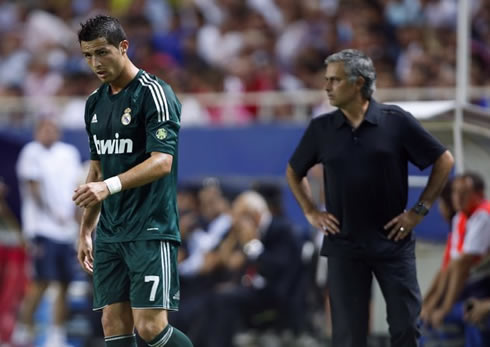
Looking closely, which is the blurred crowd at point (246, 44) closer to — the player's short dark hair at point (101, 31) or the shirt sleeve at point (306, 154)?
the shirt sleeve at point (306, 154)

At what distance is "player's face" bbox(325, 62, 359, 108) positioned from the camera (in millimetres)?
7875

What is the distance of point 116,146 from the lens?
23.7 feet

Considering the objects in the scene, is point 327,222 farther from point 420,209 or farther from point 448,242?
point 448,242

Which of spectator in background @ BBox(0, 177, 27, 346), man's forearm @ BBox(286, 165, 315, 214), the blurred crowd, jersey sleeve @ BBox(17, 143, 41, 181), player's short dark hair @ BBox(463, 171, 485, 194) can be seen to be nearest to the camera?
man's forearm @ BBox(286, 165, 315, 214)

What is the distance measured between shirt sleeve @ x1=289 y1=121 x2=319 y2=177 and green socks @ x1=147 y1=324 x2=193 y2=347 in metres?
1.61

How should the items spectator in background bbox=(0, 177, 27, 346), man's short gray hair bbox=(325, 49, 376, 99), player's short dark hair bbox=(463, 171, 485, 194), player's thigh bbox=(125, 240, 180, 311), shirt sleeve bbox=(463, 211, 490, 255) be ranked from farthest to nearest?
spectator in background bbox=(0, 177, 27, 346) → shirt sleeve bbox=(463, 211, 490, 255) → player's short dark hair bbox=(463, 171, 485, 194) → man's short gray hair bbox=(325, 49, 376, 99) → player's thigh bbox=(125, 240, 180, 311)

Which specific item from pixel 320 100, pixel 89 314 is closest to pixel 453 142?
pixel 320 100

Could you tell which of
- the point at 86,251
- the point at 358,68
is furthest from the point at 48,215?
the point at 358,68

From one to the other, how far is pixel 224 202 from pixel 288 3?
4.52 metres

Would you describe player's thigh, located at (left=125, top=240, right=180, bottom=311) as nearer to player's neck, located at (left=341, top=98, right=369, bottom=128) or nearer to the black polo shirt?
the black polo shirt

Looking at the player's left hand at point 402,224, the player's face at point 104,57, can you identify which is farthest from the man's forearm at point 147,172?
the player's left hand at point 402,224

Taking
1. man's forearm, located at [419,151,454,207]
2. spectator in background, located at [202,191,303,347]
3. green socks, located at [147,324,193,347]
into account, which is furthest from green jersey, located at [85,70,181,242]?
spectator in background, located at [202,191,303,347]

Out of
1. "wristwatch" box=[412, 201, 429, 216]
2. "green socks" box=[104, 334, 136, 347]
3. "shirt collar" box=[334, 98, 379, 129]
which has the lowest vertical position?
"green socks" box=[104, 334, 136, 347]

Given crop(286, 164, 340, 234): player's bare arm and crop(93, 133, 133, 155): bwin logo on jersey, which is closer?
crop(93, 133, 133, 155): bwin logo on jersey
